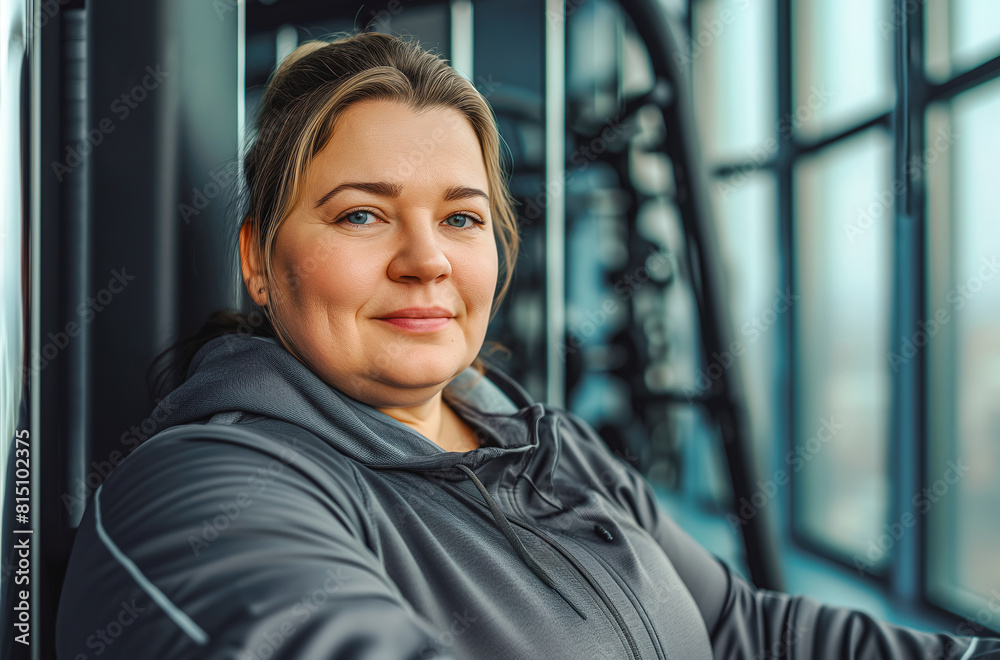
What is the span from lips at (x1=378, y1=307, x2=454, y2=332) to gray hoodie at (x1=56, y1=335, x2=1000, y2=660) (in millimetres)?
94

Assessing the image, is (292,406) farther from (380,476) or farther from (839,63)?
(839,63)

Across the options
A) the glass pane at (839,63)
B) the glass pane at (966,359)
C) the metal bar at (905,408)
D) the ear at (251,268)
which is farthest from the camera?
the glass pane at (839,63)

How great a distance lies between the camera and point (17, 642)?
62cm

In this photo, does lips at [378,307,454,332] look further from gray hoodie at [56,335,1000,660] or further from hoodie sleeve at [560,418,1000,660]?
hoodie sleeve at [560,418,1000,660]

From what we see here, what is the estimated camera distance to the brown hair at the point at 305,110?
69 cm

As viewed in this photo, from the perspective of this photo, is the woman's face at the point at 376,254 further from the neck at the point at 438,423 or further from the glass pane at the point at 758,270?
the glass pane at the point at 758,270

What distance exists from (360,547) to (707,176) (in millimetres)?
861

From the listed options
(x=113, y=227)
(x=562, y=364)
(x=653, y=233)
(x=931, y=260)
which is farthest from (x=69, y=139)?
(x=931, y=260)

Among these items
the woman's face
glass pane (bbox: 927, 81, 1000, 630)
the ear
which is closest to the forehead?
the woman's face

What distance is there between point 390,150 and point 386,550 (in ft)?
1.27

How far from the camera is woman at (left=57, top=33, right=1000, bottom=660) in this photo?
0.43 meters

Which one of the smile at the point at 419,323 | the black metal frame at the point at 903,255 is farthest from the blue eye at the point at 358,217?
the black metal frame at the point at 903,255

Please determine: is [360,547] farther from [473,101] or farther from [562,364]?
[562,364]

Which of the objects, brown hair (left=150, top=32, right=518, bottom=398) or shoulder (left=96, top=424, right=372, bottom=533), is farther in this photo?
brown hair (left=150, top=32, right=518, bottom=398)
